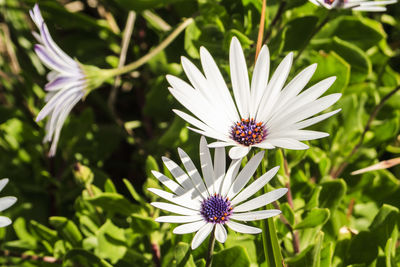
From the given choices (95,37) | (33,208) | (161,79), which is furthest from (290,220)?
(95,37)

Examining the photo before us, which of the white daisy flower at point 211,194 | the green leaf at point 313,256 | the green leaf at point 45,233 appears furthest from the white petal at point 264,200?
the green leaf at point 45,233

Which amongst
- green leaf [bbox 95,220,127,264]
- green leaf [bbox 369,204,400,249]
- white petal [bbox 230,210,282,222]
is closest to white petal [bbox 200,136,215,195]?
white petal [bbox 230,210,282,222]

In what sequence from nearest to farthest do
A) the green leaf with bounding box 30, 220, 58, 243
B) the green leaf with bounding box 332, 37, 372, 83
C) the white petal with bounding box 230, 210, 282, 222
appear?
the white petal with bounding box 230, 210, 282, 222, the green leaf with bounding box 30, 220, 58, 243, the green leaf with bounding box 332, 37, 372, 83

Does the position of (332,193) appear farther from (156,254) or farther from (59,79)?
(59,79)

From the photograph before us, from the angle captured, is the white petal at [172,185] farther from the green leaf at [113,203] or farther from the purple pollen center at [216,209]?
the green leaf at [113,203]

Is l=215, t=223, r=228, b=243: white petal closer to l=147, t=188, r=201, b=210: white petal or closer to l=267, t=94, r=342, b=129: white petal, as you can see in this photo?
l=147, t=188, r=201, b=210: white petal
